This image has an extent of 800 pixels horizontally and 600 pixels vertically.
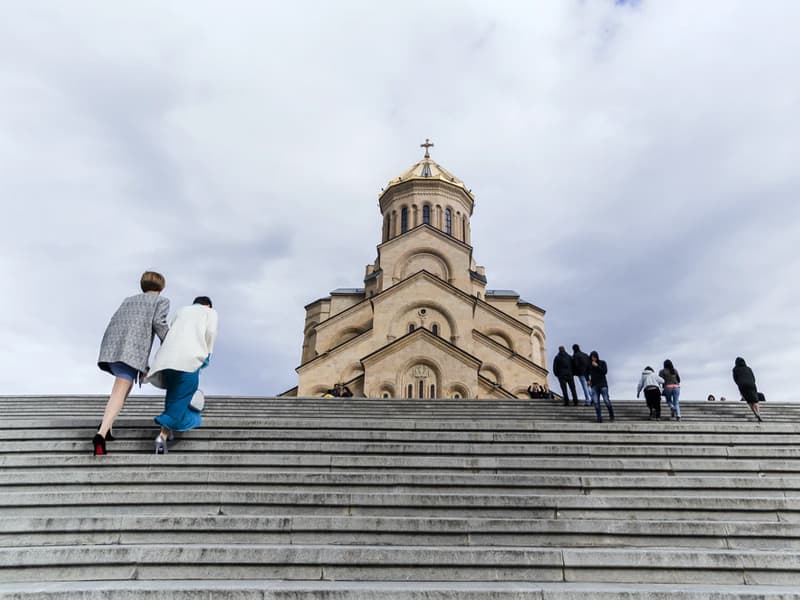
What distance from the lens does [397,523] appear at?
12.6 feet

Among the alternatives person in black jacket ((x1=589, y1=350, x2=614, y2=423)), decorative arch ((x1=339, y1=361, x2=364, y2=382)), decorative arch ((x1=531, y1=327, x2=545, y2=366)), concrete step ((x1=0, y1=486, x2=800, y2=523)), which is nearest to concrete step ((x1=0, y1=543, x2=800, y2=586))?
concrete step ((x1=0, y1=486, x2=800, y2=523))

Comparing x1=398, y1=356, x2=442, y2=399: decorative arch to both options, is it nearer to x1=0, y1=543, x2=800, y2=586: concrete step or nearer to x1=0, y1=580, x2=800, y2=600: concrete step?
x1=0, y1=543, x2=800, y2=586: concrete step

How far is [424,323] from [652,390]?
14.5 meters

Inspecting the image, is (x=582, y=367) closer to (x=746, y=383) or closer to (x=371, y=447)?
(x=746, y=383)

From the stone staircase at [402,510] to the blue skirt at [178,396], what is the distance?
0.35 meters

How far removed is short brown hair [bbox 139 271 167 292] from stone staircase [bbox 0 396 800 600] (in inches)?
61.2

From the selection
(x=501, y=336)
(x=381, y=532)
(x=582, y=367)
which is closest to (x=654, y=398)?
(x=582, y=367)

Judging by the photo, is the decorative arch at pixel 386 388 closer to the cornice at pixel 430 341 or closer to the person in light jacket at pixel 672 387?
the cornice at pixel 430 341

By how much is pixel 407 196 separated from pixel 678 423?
983 inches

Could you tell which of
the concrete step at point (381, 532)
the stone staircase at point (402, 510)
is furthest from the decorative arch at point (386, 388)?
the concrete step at point (381, 532)

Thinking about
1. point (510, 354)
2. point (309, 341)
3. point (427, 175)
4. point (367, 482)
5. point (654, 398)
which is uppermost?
point (427, 175)

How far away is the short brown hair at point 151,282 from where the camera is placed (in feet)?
15.6

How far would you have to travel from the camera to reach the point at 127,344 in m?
4.41

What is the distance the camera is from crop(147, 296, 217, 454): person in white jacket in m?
4.36
